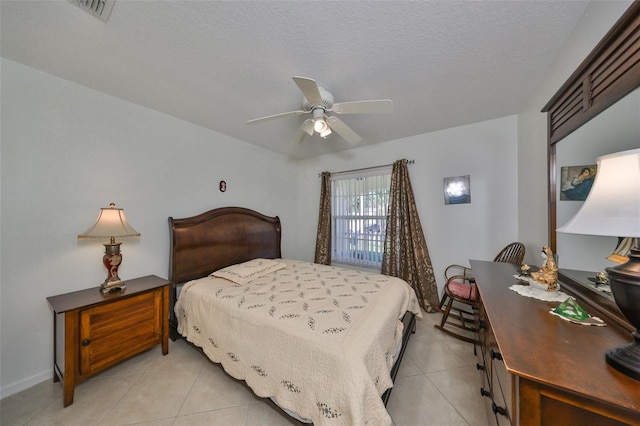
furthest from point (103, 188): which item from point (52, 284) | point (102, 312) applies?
point (102, 312)

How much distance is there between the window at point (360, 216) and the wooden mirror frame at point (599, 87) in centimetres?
197

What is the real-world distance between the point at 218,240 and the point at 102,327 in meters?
1.27

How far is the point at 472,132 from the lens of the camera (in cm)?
269

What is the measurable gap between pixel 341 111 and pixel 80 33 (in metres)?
1.77

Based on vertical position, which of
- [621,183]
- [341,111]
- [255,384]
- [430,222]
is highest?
[341,111]

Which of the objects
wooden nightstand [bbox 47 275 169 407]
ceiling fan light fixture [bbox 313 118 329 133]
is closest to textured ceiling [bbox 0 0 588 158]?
ceiling fan light fixture [bbox 313 118 329 133]

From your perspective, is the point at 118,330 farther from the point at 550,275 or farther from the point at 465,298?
the point at 465,298

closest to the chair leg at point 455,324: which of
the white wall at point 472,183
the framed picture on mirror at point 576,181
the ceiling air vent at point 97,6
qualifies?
the white wall at point 472,183

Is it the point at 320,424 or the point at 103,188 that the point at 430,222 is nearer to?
the point at 320,424

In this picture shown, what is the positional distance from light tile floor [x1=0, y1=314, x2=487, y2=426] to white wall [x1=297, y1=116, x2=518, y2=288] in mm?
1376

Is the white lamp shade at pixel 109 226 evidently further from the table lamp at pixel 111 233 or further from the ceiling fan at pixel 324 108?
the ceiling fan at pixel 324 108

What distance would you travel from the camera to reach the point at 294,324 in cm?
138

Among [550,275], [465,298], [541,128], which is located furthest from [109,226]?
[541,128]

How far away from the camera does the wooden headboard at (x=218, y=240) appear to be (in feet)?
7.66
